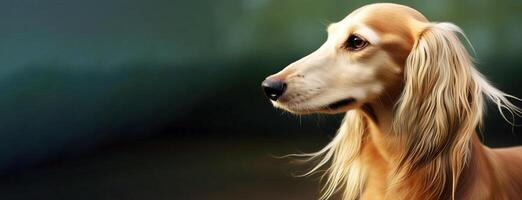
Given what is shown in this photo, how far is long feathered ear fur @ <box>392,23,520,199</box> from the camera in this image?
1.10 m

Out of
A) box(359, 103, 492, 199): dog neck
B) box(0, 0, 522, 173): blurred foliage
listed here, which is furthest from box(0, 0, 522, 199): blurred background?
box(359, 103, 492, 199): dog neck

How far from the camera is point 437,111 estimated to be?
1102mm

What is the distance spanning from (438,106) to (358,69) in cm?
15

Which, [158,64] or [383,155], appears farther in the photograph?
[158,64]

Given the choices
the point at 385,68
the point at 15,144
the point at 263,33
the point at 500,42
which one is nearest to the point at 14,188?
the point at 15,144

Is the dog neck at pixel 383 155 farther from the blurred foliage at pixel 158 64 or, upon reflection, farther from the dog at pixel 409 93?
the blurred foliage at pixel 158 64

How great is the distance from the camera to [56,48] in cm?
153

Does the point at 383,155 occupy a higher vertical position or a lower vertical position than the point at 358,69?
lower

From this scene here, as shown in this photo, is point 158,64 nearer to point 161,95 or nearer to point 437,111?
point 161,95

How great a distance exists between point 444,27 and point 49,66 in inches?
36.6

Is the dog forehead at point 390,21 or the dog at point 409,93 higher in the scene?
the dog forehead at point 390,21


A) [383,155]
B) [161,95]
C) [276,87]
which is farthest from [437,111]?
[161,95]

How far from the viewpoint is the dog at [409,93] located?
3.62 ft

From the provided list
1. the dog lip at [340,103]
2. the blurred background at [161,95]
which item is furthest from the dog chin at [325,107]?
the blurred background at [161,95]
